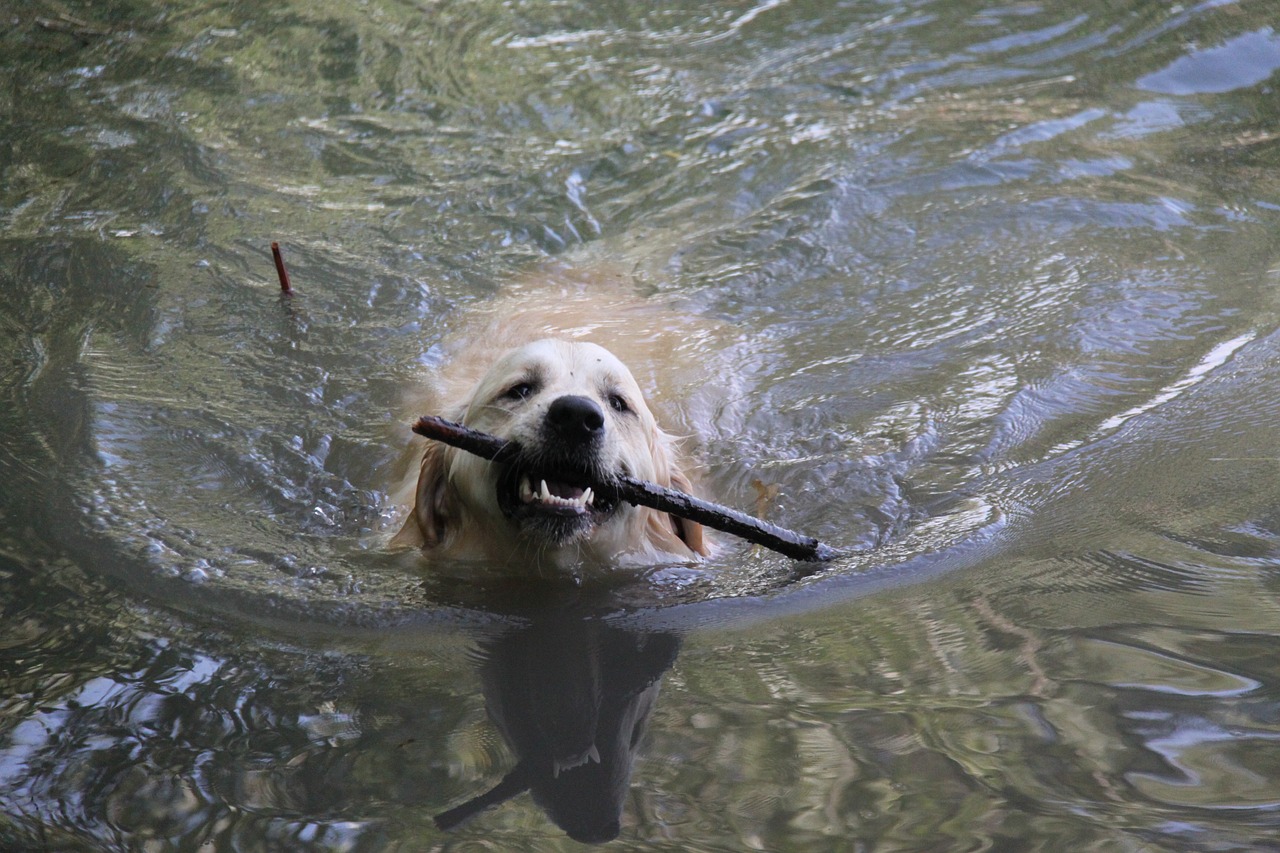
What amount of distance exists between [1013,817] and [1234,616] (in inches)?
39.5

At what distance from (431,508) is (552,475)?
0.69m

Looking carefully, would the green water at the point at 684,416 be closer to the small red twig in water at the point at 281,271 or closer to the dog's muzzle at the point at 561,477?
the small red twig in water at the point at 281,271

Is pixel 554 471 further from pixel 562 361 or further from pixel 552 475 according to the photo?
pixel 562 361

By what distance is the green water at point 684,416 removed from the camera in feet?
8.42

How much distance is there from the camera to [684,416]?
5.48m

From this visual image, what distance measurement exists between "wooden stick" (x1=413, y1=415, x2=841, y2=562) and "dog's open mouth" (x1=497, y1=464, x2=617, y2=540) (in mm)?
101

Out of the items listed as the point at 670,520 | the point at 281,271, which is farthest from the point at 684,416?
the point at 281,271

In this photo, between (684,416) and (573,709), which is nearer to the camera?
(573,709)

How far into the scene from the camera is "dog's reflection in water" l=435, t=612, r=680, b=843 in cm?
253

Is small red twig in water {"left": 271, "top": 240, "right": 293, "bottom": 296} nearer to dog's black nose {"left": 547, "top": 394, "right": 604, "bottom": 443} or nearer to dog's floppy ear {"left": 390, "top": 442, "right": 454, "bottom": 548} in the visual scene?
dog's floppy ear {"left": 390, "top": 442, "right": 454, "bottom": 548}

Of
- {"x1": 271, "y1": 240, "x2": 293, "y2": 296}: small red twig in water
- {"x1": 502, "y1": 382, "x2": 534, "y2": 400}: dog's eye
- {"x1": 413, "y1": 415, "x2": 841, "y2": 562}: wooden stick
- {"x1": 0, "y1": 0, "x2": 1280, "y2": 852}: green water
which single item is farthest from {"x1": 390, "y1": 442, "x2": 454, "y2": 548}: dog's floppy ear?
{"x1": 271, "y1": 240, "x2": 293, "y2": 296}: small red twig in water

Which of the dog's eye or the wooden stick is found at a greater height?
the dog's eye

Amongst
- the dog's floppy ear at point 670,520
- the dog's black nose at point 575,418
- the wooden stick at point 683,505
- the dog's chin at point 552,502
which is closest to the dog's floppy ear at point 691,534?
the dog's floppy ear at point 670,520

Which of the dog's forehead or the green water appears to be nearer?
the green water
